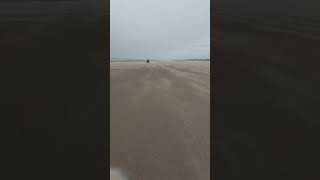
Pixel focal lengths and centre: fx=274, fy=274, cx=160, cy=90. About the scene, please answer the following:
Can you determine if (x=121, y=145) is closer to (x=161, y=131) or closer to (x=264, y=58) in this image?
(x=161, y=131)

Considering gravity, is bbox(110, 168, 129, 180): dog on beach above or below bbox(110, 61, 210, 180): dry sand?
below

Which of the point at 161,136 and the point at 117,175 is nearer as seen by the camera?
the point at 117,175

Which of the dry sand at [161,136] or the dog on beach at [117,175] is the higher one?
the dry sand at [161,136]

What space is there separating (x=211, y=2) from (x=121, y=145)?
759mm

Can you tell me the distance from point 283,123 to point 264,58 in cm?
40
